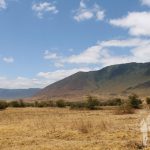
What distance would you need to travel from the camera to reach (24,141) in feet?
71.9

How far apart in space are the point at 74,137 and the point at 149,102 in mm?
55909

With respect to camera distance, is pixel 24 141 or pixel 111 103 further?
pixel 111 103

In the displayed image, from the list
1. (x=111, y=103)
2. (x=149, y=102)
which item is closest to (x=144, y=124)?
(x=149, y=102)

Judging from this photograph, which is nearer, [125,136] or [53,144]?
[53,144]

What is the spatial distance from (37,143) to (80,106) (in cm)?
4925

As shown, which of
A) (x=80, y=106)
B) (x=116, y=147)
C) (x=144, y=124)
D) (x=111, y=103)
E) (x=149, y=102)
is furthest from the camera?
(x=111, y=103)

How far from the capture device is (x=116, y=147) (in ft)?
60.1

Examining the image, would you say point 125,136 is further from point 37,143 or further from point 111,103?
point 111,103

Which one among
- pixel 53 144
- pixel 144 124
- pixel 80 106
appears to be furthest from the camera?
pixel 80 106

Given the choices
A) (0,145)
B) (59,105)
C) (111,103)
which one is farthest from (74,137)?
(111,103)

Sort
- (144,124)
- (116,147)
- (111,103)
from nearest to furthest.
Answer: (144,124), (116,147), (111,103)

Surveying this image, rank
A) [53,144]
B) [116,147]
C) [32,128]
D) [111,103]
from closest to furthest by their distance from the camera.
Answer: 1. [116,147]
2. [53,144]
3. [32,128]
4. [111,103]

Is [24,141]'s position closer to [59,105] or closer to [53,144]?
[53,144]

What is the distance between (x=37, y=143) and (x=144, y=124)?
6.89 meters
